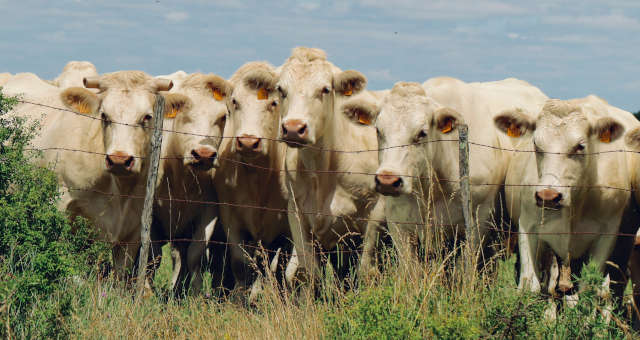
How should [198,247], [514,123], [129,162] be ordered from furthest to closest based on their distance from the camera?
[198,247]
[514,123]
[129,162]

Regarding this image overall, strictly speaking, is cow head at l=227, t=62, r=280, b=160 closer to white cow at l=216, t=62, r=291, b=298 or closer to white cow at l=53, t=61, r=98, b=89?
white cow at l=216, t=62, r=291, b=298

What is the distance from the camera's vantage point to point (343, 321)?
5.70 metres

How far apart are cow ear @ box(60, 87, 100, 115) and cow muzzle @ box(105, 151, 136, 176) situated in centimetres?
84

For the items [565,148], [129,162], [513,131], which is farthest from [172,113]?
[565,148]

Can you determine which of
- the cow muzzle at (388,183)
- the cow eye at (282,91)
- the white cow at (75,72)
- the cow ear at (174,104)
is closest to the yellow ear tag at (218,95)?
the cow ear at (174,104)

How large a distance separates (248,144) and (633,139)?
3.38 metres

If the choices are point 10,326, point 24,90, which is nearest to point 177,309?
point 10,326

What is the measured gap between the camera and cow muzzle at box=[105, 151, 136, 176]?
7.26 metres

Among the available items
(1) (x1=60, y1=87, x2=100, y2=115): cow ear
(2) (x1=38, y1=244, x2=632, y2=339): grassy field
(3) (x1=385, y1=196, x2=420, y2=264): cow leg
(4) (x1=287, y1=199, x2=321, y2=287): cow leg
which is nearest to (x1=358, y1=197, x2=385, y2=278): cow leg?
(3) (x1=385, y1=196, x2=420, y2=264): cow leg

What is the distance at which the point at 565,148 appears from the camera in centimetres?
Answer: 691

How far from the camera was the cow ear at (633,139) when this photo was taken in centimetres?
677

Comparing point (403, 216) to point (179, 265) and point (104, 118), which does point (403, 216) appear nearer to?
point (104, 118)

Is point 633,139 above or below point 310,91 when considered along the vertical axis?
below

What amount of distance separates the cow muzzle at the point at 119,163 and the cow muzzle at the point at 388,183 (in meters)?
2.25
